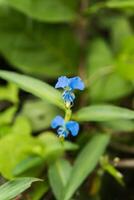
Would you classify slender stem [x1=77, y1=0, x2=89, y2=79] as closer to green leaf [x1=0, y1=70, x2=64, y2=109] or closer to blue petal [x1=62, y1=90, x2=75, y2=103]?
green leaf [x1=0, y1=70, x2=64, y2=109]

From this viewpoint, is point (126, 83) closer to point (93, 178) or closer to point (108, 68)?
point (108, 68)

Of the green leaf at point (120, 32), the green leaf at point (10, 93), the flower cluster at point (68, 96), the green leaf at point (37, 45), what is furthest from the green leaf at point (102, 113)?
the green leaf at point (120, 32)

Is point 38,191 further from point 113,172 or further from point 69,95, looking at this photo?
point 69,95

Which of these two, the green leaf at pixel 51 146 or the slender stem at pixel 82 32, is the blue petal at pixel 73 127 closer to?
the green leaf at pixel 51 146

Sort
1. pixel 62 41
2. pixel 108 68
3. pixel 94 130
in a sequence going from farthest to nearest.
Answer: pixel 62 41, pixel 108 68, pixel 94 130

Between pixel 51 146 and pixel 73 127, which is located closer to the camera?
pixel 73 127

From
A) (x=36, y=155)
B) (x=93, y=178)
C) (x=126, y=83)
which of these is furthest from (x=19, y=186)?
(x=126, y=83)

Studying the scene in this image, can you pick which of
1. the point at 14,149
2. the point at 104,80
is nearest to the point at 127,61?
the point at 104,80

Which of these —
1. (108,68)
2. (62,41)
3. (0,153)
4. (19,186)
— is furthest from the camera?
(62,41)
